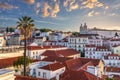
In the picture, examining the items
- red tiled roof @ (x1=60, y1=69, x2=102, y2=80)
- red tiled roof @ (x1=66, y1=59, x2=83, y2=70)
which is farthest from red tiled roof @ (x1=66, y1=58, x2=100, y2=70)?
red tiled roof @ (x1=60, y1=69, x2=102, y2=80)

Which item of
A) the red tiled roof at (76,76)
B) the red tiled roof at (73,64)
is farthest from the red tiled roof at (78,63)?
the red tiled roof at (76,76)

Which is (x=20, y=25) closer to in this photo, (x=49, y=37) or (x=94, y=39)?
(x=94, y=39)

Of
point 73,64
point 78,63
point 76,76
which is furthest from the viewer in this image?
point 78,63

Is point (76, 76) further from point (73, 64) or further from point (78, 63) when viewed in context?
point (78, 63)

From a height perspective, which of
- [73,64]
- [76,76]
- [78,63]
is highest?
[76,76]

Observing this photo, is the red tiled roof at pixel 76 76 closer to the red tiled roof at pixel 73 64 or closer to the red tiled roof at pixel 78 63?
the red tiled roof at pixel 73 64

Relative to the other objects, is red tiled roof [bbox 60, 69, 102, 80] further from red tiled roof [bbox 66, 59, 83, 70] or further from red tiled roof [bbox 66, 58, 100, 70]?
red tiled roof [bbox 66, 58, 100, 70]

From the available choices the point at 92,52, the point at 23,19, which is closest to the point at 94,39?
the point at 92,52

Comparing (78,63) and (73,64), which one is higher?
(73,64)

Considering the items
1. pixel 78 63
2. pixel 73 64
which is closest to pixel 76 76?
pixel 73 64

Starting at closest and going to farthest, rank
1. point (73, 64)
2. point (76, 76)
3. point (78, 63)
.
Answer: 1. point (76, 76)
2. point (73, 64)
3. point (78, 63)

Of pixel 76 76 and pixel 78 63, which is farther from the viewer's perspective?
pixel 78 63

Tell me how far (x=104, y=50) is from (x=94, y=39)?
842 inches

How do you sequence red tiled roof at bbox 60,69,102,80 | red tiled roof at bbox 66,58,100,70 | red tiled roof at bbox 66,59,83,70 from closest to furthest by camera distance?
red tiled roof at bbox 60,69,102,80 → red tiled roof at bbox 66,59,83,70 → red tiled roof at bbox 66,58,100,70
